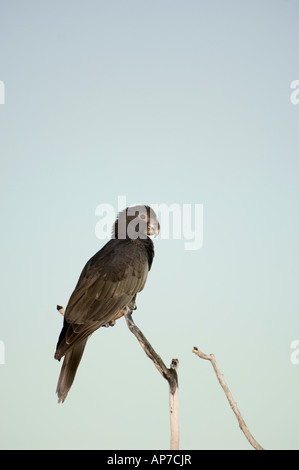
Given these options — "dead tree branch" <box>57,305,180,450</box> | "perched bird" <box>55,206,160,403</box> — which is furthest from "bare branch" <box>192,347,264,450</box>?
"perched bird" <box>55,206,160,403</box>

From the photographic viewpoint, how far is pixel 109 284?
8414 mm

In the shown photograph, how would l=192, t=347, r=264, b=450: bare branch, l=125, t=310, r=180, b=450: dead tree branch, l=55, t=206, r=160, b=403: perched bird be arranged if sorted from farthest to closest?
l=55, t=206, r=160, b=403: perched bird < l=125, t=310, r=180, b=450: dead tree branch < l=192, t=347, r=264, b=450: bare branch

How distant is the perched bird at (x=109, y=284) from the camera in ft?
24.9

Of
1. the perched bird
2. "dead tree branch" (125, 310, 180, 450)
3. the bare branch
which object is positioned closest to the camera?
the bare branch

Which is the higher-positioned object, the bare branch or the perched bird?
the perched bird

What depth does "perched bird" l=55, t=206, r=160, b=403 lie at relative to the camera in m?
7.59

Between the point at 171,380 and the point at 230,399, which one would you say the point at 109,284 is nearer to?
the point at 171,380

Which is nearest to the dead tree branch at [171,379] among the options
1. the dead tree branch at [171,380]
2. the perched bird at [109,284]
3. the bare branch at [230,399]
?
the dead tree branch at [171,380]

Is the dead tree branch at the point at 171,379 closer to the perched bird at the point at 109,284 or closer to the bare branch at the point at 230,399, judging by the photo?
the bare branch at the point at 230,399

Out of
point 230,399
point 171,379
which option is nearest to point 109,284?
point 171,379

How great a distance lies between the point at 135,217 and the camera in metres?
9.74

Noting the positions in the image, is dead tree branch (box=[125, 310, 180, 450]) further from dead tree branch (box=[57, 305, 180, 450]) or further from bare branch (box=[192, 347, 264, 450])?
bare branch (box=[192, 347, 264, 450])
